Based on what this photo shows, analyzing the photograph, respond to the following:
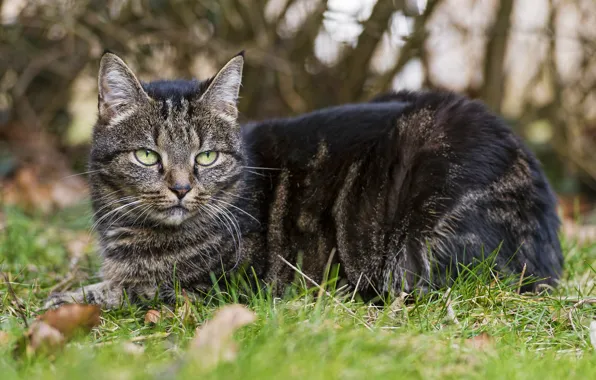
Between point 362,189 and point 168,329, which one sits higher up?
point 362,189

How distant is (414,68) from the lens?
6023 millimetres

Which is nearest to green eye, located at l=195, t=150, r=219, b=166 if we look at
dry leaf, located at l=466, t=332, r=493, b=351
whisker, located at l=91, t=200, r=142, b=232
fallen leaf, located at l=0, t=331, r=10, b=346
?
whisker, located at l=91, t=200, r=142, b=232

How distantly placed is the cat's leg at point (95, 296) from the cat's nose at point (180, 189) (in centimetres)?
52

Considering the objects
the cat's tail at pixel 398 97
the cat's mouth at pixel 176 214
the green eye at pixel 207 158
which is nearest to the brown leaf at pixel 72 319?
the cat's mouth at pixel 176 214

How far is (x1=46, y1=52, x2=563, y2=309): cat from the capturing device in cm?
288

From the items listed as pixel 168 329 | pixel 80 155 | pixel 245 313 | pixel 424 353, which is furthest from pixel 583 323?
pixel 80 155

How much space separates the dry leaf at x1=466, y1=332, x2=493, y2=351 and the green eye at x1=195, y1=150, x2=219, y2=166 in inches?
52.0

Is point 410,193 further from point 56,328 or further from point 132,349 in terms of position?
point 56,328

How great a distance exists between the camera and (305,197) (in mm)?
3170

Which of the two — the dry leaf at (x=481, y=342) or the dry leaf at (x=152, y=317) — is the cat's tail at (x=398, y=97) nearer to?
the dry leaf at (x=481, y=342)

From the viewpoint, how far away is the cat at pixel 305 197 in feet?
9.45

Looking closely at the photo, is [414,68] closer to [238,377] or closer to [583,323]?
[583,323]

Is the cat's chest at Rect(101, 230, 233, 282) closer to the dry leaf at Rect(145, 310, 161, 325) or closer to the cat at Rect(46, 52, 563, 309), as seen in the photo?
the cat at Rect(46, 52, 563, 309)

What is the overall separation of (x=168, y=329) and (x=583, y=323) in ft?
Result: 5.17
